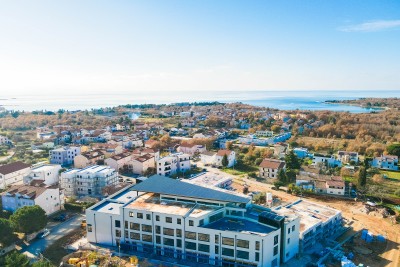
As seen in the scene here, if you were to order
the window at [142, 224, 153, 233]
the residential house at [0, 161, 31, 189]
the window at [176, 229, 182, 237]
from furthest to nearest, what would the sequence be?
the residential house at [0, 161, 31, 189]
the window at [142, 224, 153, 233]
the window at [176, 229, 182, 237]

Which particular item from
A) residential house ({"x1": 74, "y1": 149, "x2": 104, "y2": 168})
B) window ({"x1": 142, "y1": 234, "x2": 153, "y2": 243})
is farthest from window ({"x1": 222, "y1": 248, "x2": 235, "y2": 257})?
residential house ({"x1": 74, "y1": 149, "x2": 104, "y2": 168})

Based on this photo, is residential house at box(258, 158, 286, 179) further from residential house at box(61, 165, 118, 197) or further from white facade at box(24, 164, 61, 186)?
white facade at box(24, 164, 61, 186)

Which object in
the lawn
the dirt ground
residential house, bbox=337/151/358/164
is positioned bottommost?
the dirt ground

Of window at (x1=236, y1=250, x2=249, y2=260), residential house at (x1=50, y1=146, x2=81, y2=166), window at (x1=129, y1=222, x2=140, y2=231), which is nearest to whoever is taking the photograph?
window at (x1=236, y1=250, x2=249, y2=260)

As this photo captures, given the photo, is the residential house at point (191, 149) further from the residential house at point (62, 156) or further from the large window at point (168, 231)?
the large window at point (168, 231)

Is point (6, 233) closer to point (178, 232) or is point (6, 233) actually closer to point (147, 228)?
point (147, 228)

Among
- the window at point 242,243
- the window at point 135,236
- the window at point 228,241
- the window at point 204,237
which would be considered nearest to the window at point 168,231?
the window at point 204,237

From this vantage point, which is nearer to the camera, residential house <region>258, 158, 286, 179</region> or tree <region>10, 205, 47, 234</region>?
tree <region>10, 205, 47, 234</region>
